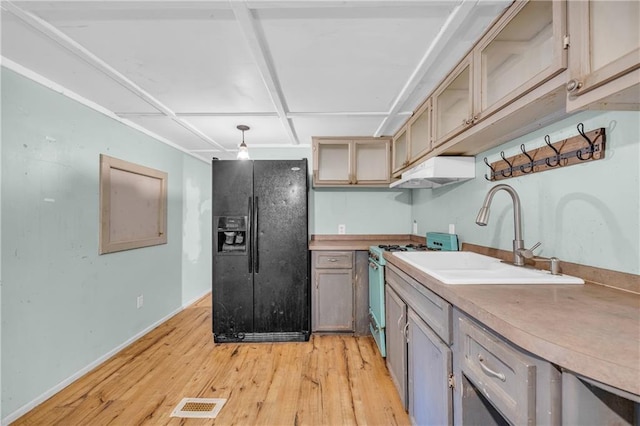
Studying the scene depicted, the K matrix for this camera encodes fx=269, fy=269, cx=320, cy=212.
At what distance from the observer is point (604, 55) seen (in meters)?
0.79

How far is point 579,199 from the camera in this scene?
1.17 meters

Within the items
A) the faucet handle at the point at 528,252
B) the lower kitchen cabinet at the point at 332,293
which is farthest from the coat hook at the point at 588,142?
the lower kitchen cabinet at the point at 332,293

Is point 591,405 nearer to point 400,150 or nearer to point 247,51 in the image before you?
point 247,51

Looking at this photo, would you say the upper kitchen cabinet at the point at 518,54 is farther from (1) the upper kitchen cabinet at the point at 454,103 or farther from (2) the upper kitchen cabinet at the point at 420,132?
(2) the upper kitchen cabinet at the point at 420,132

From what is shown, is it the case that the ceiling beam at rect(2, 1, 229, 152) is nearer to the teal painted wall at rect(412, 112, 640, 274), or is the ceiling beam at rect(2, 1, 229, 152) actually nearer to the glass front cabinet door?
the glass front cabinet door

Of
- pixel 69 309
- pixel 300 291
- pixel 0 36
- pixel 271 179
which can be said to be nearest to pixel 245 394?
pixel 300 291

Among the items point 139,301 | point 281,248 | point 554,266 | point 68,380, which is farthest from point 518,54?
point 139,301

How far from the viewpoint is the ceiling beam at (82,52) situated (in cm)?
128

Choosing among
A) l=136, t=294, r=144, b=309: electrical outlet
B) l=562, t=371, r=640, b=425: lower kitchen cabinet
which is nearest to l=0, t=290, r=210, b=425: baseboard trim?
l=136, t=294, r=144, b=309: electrical outlet

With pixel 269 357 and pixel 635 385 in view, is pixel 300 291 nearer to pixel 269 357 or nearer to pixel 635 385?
pixel 269 357

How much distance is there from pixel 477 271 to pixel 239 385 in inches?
72.5

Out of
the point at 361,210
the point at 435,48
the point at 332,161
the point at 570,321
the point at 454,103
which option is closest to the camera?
the point at 570,321

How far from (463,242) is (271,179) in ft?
6.05

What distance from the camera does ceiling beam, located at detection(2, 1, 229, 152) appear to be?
4.20 feet
